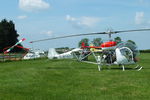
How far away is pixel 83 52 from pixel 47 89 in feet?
33.3

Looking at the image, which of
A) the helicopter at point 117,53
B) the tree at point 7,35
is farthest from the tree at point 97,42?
the tree at point 7,35

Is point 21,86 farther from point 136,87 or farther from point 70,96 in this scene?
point 136,87

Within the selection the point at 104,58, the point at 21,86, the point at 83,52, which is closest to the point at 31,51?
the point at 83,52

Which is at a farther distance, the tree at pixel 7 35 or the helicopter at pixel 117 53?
the tree at pixel 7 35

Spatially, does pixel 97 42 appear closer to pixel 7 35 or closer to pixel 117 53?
pixel 117 53

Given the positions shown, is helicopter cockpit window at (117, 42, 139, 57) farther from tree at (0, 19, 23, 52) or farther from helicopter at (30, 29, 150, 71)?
tree at (0, 19, 23, 52)

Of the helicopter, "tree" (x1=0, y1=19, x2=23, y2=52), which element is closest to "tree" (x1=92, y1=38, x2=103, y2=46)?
the helicopter

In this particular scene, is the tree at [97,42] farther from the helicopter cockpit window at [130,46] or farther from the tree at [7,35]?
the tree at [7,35]

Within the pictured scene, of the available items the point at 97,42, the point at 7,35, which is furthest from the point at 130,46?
the point at 7,35

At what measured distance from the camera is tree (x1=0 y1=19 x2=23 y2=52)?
6938cm

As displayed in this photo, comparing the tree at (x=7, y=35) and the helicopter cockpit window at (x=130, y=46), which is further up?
the tree at (x=7, y=35)

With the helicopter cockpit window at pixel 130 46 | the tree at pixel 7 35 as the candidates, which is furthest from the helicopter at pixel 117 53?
the tree at pixel 7 35

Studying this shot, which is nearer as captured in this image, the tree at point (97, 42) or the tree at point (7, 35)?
the tree at point (97, 42)

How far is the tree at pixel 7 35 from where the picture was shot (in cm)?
6938
